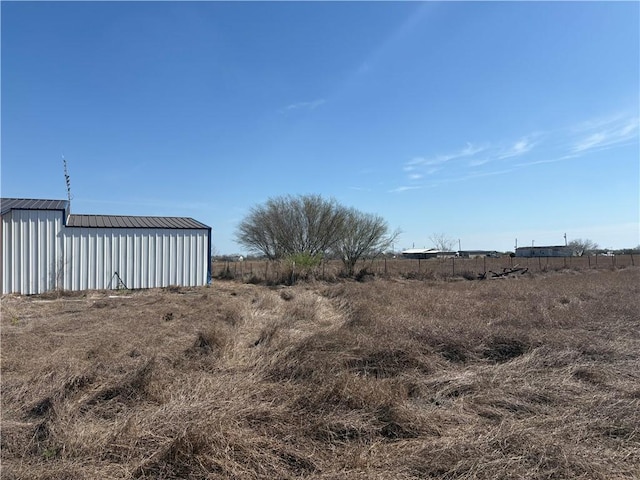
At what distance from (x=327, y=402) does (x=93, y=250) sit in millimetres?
16267

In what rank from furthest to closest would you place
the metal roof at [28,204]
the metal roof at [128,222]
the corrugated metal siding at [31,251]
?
the metal roof at [128,222]
the metal roof at [28,204]
the corrugated metal siding at [31,251]

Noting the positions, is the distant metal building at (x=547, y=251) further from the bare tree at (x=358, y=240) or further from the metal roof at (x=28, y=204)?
the metal roof at (x=28, y=204)

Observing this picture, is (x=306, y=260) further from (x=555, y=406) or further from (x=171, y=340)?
(x=555, y=406)

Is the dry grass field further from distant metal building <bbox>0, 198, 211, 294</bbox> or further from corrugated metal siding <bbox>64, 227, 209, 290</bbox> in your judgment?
corrugated metal siding <bbox>64, 227, 209, 290</bbox>

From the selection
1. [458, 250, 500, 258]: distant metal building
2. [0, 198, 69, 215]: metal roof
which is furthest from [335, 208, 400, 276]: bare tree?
[458, 250, 500, 258]: distant metal building

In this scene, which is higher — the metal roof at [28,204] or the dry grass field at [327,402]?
the metal roof at [28,204]

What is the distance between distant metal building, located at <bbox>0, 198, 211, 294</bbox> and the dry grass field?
977 centimetres

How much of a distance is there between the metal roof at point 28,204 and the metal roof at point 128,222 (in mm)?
771

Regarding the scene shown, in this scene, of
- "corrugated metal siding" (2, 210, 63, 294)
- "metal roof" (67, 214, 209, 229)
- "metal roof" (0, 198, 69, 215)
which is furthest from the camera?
"metal roof" (67, 214, 209, 229)

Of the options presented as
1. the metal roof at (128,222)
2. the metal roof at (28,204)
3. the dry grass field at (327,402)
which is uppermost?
the metal roof at (28,204)

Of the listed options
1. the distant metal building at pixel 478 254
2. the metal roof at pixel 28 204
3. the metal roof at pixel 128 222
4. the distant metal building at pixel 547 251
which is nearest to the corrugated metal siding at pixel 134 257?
the metal roof at pixel 128 222

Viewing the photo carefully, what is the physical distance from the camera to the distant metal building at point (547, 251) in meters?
86.9

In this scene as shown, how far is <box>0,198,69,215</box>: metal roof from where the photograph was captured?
52.7 feet

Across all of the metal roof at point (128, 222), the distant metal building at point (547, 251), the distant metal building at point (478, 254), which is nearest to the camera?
the metal roof at point (128, 222)
